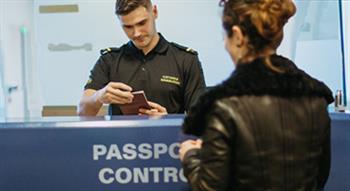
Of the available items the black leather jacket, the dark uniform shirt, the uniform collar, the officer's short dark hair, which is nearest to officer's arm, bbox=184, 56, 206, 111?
the dark uniform shirt

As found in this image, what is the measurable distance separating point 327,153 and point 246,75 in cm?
30

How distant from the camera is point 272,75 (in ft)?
3.03

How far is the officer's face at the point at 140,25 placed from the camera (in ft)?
5.82

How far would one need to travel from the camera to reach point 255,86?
90cm

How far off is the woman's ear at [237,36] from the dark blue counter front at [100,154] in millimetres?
436

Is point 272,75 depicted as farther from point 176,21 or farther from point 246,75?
point 176,21

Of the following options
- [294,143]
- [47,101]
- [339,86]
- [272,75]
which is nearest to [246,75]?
[272,75]

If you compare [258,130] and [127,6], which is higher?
[127,6]

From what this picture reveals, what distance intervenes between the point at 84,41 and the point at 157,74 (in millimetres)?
1526

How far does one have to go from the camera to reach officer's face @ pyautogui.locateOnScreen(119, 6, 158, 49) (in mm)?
1773

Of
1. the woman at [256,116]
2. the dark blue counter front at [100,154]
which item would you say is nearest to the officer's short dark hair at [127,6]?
the dark blue counter front at [100,154]

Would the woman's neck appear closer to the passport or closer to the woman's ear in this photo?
the woman's ear

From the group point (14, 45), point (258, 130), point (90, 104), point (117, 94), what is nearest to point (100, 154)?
point (117, 94)

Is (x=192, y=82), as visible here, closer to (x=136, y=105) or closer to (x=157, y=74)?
(x=157, y=74)
